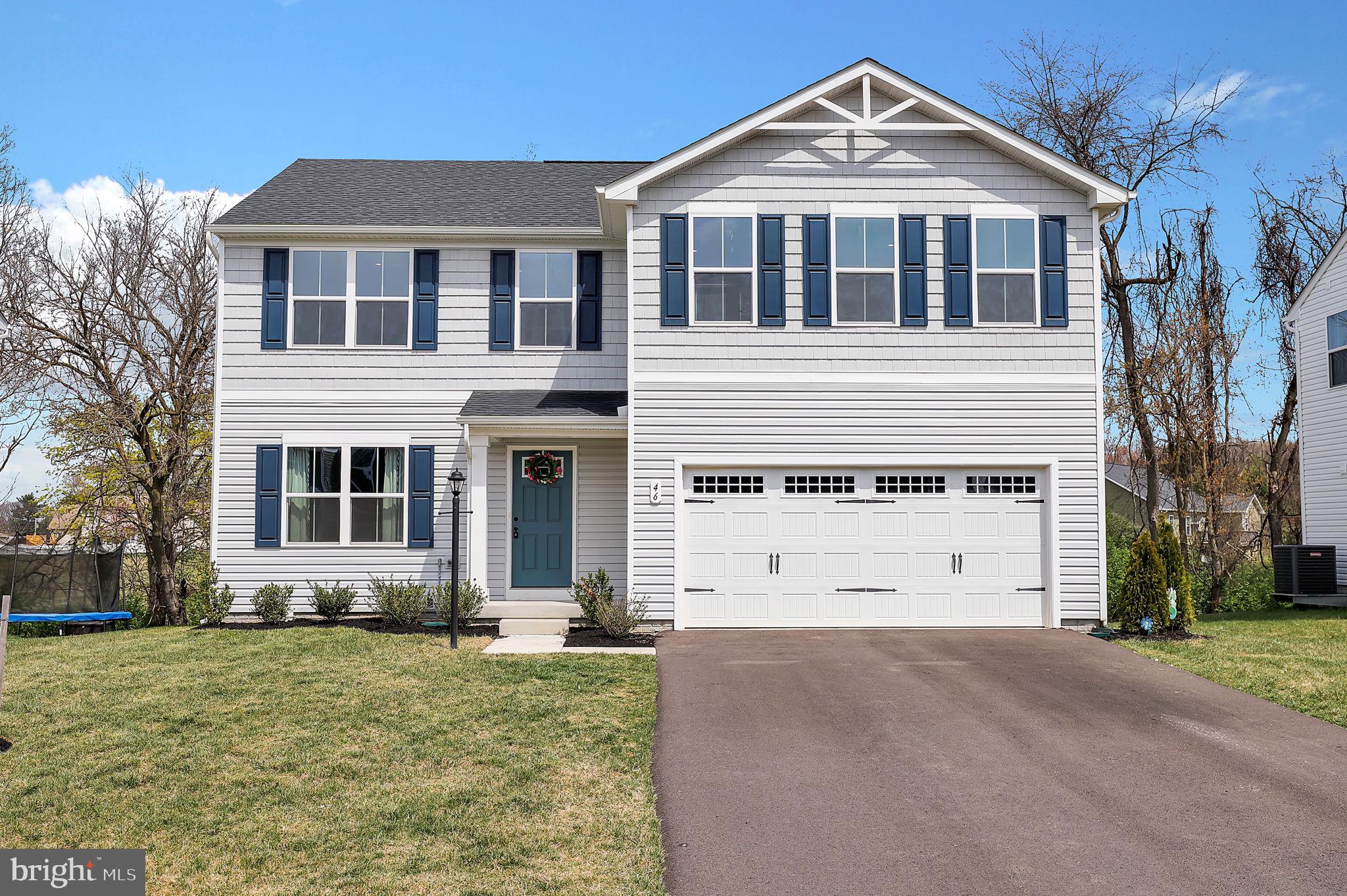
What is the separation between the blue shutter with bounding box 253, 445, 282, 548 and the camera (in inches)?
549

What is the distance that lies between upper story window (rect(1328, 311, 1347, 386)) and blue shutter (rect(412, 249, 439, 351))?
16.0m

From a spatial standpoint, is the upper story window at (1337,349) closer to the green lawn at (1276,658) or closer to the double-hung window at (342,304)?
the green lawn at (1276,658)

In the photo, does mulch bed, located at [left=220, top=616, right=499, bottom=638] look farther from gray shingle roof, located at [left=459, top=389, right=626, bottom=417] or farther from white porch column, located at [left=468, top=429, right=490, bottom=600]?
gray shingle roof, located at [left=459, top=389, right=626, bottom=417]

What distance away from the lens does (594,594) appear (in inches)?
491

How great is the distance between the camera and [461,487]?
14.1 meters

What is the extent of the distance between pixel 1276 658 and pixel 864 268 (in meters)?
6.70

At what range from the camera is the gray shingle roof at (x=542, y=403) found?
43.6ft

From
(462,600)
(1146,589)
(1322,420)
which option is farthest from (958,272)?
(1322,420)

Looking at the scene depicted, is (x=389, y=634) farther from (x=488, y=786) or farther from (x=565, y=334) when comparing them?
(x=488, y=786)

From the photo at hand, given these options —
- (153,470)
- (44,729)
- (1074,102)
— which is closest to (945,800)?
(44,729)

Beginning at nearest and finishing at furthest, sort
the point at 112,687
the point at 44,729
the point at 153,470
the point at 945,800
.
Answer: the point at 945,800 → the point at 44,729 → the point at 112,687 → the point at 153,470

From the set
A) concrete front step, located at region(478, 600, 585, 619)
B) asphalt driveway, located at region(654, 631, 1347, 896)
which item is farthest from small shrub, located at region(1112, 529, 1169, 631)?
concrete front step, located at region(478, 600, 585, 619)

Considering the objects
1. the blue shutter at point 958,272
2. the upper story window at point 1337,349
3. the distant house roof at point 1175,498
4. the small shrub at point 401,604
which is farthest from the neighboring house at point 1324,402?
the small shrub at point 401,604

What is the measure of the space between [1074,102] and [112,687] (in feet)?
77.2
